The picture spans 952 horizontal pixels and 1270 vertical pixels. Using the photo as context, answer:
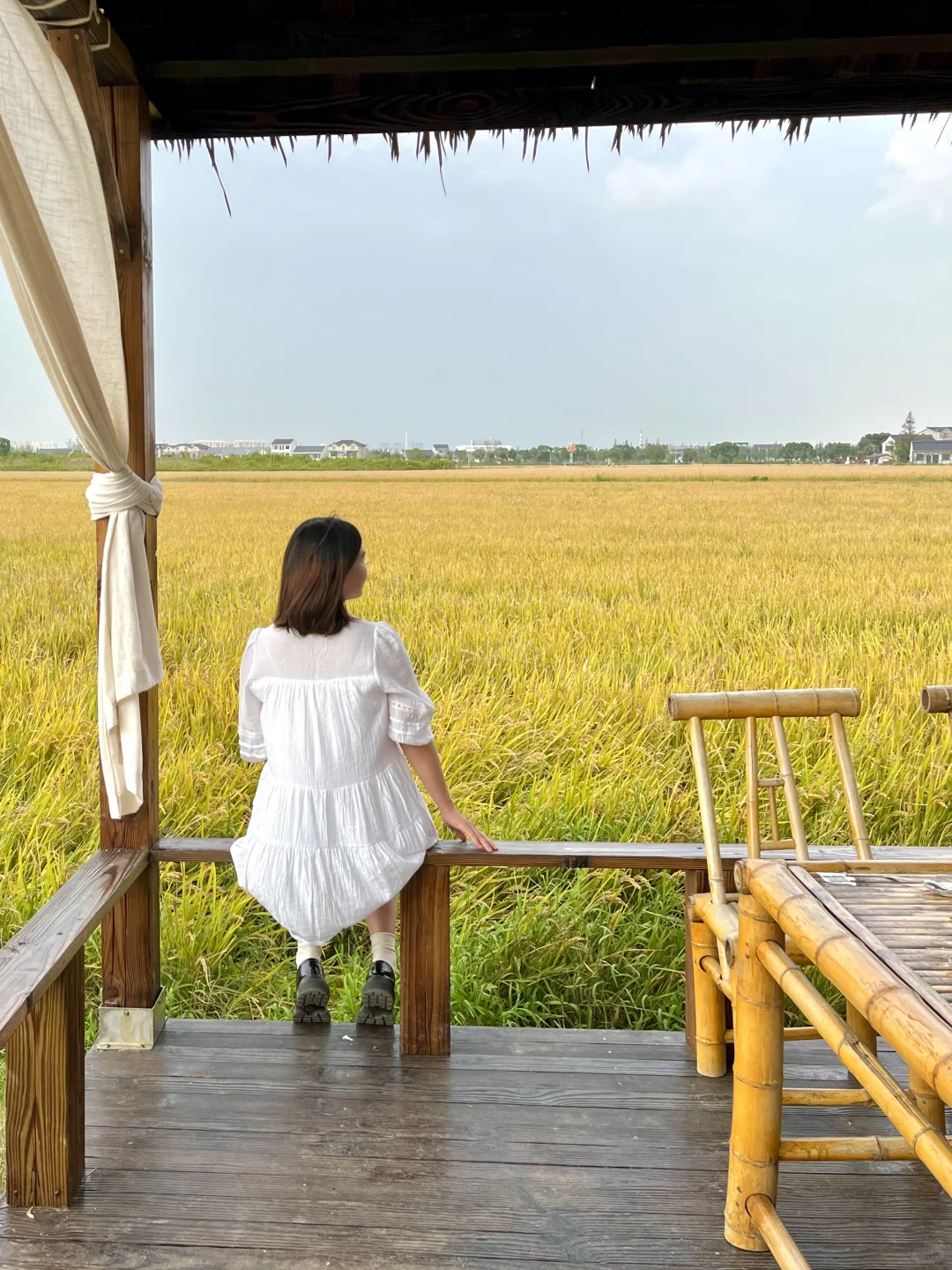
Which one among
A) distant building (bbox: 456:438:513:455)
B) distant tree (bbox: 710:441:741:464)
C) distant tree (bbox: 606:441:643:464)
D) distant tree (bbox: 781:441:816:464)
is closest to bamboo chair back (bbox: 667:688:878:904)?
distant tree (bbox: 710:441:741:464)

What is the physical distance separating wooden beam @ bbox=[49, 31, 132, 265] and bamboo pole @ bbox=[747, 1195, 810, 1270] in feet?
6.15

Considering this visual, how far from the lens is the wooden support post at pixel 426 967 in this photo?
6.03 feet

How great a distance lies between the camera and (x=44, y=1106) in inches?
55.6

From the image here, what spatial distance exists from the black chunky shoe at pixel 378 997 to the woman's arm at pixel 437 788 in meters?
0.33

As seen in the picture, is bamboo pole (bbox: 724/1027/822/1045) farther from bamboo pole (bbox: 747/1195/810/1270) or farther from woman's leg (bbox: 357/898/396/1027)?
woman's leg (bbox: 357/898/396/1027)

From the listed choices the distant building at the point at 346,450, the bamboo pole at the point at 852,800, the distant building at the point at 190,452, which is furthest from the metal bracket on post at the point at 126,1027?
the distant building at the point at 346,450

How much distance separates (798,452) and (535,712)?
1739 cm

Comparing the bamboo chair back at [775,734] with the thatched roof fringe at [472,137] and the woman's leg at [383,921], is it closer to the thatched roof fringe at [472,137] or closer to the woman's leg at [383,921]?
the woman's leg at [383,921]

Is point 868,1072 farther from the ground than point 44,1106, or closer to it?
farther from the ground

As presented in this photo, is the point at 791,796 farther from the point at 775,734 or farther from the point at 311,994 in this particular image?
the point at 311,994

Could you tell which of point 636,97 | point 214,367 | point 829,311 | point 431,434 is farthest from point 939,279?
point 636,97

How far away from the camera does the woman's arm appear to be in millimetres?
1788

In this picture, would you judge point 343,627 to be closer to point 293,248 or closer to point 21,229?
point 21,229

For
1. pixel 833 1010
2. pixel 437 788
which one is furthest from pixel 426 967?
pixel 833 1010
